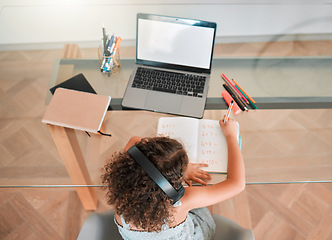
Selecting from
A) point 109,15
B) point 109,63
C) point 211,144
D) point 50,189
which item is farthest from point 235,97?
point 50,189

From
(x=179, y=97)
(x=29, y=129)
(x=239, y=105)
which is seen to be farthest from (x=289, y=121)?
(x=29, y=129)

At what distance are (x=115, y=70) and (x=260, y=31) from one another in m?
1.06

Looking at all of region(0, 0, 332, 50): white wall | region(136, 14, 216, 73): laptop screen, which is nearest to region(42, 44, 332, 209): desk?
region(136, 14, 216, 73): laptop screen

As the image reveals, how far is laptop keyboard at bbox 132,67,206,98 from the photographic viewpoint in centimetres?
131

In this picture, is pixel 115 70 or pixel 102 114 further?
pixel 115 70

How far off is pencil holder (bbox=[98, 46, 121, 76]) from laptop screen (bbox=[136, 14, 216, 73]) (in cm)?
10

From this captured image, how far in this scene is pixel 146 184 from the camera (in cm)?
85

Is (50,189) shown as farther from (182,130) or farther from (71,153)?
(182,130)

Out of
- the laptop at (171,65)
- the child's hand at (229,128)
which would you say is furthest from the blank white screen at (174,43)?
the child's hand at (229,128)

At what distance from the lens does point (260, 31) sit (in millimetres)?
1964

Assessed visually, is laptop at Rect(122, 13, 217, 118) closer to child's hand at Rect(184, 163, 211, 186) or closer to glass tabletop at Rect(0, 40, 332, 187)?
glass tabletop at Rect(0, 40, 332, 187)

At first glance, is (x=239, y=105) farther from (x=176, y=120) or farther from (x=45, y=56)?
(x=45, y=56)

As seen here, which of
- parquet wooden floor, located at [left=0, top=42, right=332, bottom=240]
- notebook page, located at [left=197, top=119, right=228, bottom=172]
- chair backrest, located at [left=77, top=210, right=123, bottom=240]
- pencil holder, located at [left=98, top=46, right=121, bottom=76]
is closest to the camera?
chair backrest, located at [left=77, top=210, right=123, bottom=240]

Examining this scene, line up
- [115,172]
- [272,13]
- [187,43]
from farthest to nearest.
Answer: [272,13] < [187,43] < [115,172]
